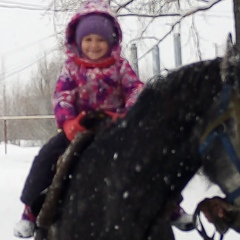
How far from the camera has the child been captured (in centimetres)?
273

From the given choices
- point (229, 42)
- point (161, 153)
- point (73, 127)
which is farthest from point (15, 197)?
point (229, 42)

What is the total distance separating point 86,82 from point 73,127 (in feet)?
1.18

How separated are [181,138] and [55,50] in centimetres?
1102

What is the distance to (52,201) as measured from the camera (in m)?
2.49

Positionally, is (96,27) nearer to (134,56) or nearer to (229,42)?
(229,42)

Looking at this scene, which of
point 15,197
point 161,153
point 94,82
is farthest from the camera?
point 15,197

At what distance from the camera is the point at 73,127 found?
101 inches

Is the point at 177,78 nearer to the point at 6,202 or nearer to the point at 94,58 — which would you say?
the point at 94,58

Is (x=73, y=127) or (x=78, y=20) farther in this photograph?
(x=78, y=20)

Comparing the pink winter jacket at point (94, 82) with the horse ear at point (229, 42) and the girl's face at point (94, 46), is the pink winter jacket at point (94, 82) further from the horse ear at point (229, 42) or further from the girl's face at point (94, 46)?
the horse ear at point (229, 42)

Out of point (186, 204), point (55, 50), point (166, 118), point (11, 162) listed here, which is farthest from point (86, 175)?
point (11, 162)

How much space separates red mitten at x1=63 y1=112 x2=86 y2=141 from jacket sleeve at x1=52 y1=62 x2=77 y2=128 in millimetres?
68

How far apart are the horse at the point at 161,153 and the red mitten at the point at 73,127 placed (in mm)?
205

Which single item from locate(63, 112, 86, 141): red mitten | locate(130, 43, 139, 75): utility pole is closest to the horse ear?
locate(63, 112, 86, 141): red mitten
